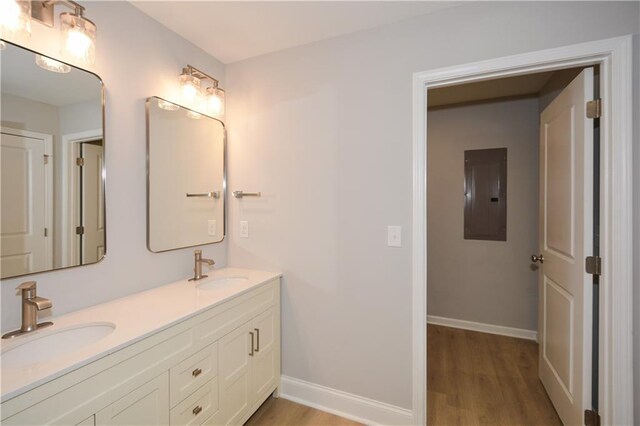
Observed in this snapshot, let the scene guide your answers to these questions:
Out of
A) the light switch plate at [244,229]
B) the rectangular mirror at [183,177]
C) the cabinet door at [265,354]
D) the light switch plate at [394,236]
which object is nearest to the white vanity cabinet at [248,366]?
the cabinet door at [265,354]

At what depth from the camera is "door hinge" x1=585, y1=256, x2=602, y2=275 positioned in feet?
4.65

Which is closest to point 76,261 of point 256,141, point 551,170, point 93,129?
point 93,129

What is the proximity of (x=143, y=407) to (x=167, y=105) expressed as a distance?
1.57m

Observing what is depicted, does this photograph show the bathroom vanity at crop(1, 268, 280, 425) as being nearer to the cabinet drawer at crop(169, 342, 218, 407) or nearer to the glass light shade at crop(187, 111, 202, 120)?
the cabinet drawer at crop(169, 342, 218, 407)

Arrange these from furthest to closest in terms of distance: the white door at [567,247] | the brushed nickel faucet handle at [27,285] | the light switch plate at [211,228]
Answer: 1. the light switch plate at [211,228]
2. the white door at [567,247]
3. the brushed nickel faucet handle at [27,285]

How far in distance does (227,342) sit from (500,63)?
2.05 m

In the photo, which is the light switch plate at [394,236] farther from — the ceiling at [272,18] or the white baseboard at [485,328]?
the white baseboard at [485,328]

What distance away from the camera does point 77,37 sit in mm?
1272

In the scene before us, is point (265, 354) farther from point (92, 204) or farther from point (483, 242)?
point (483, 242)

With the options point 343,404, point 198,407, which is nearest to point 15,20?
point 198,407

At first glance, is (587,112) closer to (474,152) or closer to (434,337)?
(474,152)

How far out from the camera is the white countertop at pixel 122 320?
2.78 feet

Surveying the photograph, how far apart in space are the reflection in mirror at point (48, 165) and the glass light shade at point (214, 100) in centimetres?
68

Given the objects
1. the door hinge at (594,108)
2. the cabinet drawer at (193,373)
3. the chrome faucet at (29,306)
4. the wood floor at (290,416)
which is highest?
the door hinge at (594,108)
